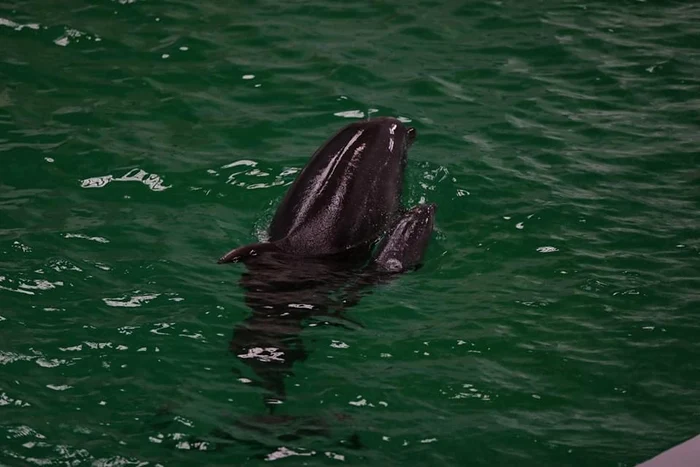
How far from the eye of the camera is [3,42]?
31.9 feet

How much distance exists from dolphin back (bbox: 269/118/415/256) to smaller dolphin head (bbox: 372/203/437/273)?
0.52 feet

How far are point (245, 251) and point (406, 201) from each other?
1.75 m

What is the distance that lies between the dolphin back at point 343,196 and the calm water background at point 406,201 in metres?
0.44

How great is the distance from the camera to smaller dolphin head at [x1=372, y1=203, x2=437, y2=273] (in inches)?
259

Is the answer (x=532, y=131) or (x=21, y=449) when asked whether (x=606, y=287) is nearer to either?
(x=532, y=131)

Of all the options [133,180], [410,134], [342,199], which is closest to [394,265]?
[342,199]

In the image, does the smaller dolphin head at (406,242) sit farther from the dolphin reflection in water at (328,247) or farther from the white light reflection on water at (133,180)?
the white light reflection on water at (133,180)

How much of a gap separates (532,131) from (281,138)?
2.12 meters

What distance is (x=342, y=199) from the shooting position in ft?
21.9

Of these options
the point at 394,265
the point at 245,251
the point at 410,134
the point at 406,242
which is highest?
the point at 410,134

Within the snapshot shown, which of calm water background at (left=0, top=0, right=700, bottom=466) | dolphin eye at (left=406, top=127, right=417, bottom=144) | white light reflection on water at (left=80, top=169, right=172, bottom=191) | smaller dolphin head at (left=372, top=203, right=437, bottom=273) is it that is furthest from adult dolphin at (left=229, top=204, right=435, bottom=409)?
white light reflection on water at (left=80, top=169, right=172, bottom=191)

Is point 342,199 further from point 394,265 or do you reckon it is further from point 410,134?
point 410,134

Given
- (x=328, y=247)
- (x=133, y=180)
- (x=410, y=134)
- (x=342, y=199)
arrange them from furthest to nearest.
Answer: (x=133, y=180), (x=410, y=134), (x=342, y=199), (x=328, y=247)

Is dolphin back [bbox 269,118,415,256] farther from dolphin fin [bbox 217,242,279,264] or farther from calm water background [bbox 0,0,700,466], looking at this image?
calm water background [bbox 0,0,700,466]
